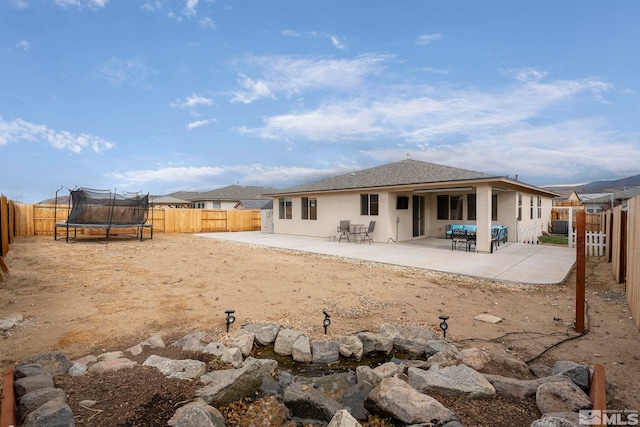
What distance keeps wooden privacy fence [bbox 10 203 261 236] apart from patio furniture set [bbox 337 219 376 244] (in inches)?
438

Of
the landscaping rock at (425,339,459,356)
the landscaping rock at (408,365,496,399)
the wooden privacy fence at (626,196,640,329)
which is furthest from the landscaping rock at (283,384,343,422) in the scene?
the wooden privacy fence at (626,196,640,329)

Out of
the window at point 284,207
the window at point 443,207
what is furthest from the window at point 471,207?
the window at point 284,207

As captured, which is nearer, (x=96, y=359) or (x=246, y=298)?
(x=96, y=359)

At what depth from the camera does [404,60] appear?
11414mm

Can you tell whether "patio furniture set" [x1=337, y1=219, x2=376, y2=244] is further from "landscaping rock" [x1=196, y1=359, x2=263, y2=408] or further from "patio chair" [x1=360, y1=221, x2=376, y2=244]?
"landscaping rock" [x1=196, y1=359, x2=263, y2=408]

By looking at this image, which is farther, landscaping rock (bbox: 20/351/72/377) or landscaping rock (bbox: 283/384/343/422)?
landscaping rock (bbox: 20/351/72/377)

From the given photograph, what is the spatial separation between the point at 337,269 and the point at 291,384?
17.6 ft

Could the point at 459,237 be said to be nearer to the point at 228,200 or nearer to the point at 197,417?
the point at 197,417

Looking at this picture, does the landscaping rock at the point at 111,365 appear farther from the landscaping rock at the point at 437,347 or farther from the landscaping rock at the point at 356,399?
the landscaping rock at the point at 437,347

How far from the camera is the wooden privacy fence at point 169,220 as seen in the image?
17.5 m

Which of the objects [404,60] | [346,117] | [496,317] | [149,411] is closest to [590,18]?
[404,60]

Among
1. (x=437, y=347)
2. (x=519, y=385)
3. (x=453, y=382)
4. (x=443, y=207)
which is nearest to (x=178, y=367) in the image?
(x=453, y=382)

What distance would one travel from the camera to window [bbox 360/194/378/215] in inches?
553

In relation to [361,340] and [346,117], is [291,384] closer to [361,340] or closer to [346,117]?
[361,340]
